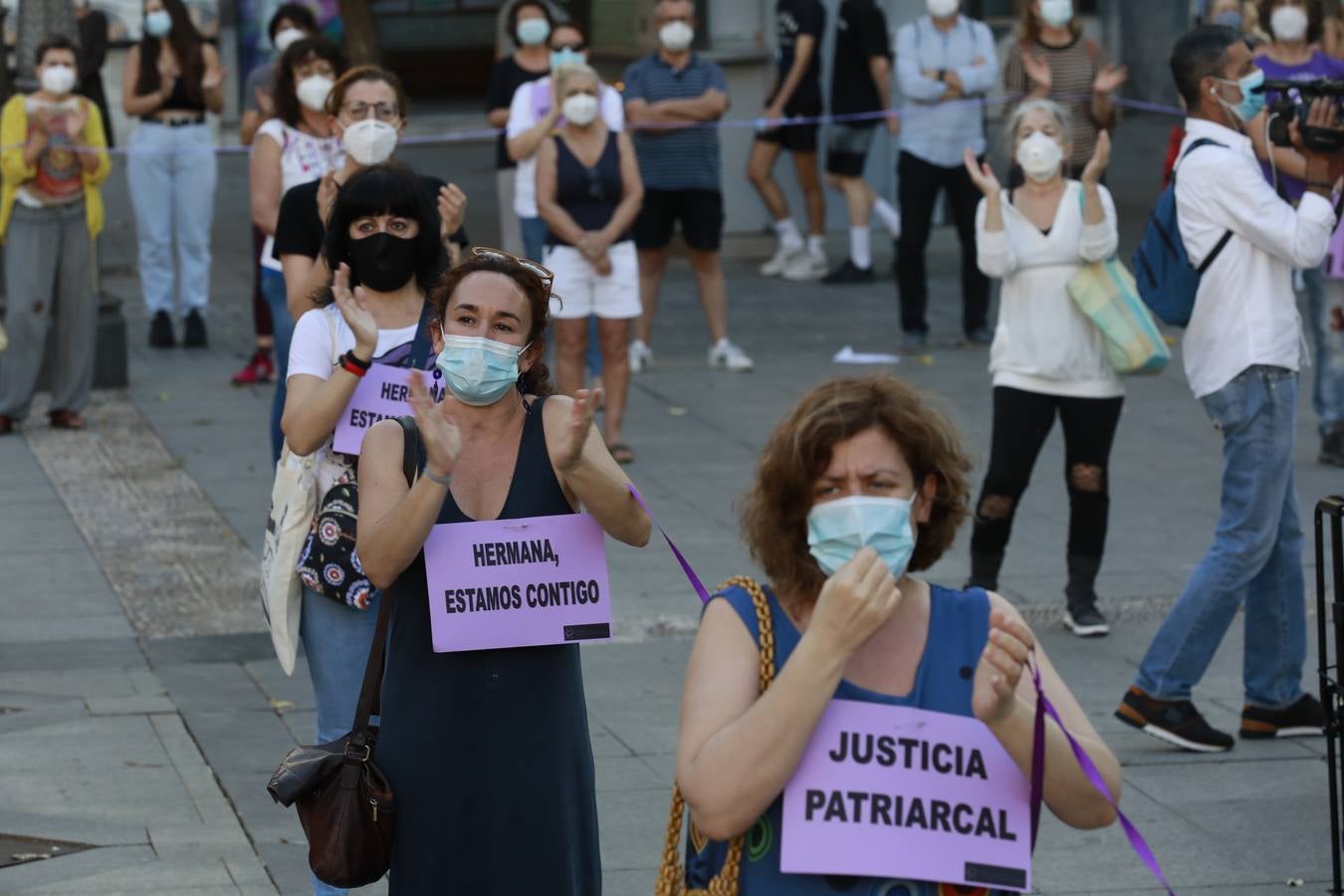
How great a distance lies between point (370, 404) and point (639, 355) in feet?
25.5

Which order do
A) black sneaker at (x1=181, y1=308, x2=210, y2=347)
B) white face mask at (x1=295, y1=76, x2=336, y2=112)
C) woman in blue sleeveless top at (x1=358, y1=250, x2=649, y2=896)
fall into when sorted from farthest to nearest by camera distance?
black sneaker at (x1=181, y1=308, x2=210, y2=347) < white face mask at (x1=295, y1=76, x2=336, y2=112) < woman in blue sleeveless top at (x1=358, y1=250, x2=649, y2=896)

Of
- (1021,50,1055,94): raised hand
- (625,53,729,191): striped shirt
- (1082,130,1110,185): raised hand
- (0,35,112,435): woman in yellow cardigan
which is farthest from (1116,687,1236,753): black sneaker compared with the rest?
(1021,50,1055,94): raised hand

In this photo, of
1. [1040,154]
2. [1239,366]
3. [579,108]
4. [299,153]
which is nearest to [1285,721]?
[1239,366]

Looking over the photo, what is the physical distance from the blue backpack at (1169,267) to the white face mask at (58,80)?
6.22 metres

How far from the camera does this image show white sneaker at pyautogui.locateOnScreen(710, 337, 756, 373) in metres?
12.4

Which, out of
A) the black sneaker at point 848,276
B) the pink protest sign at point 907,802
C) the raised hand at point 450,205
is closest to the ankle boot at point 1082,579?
the raised hand at point 450,205

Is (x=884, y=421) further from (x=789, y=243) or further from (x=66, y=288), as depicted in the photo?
(x=789, y=243)

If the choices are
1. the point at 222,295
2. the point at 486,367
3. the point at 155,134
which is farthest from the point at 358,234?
the point at 222,295

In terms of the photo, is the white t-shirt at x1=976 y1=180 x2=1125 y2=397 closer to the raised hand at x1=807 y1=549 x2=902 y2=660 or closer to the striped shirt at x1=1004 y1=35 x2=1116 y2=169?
the raised hand at x1=807 y1=549 x2=902 y2=660

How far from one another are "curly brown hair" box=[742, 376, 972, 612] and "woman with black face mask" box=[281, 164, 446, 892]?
5.64 feet

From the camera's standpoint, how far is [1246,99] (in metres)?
6.24

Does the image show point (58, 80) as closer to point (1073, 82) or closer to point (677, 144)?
point (677, 144)

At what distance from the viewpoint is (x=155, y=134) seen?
12.9m

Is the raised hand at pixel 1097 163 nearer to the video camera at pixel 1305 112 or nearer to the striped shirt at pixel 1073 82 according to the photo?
the video camera at pixel 1305 112
